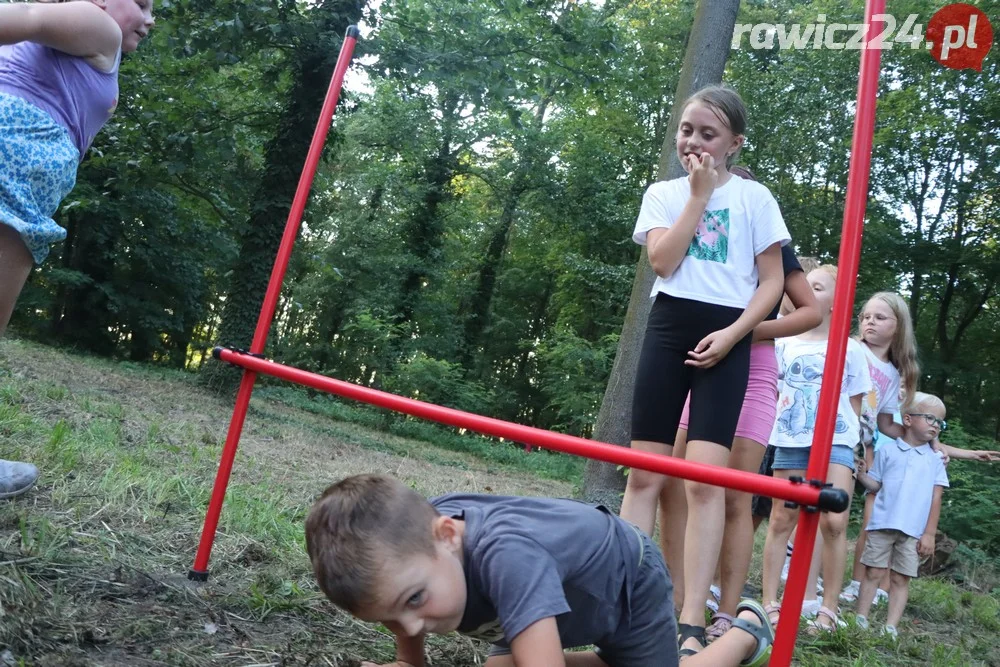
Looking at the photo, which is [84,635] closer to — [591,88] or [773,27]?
[591,88]

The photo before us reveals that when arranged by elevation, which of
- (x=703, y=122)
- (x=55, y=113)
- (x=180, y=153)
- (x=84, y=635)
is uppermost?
(x=180, y=153)

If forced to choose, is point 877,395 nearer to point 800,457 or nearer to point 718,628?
point 800,457

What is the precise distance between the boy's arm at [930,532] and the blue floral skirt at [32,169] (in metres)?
3.61

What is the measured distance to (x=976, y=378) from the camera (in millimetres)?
11664

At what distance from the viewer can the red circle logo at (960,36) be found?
1097 centimetres

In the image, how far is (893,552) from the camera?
11.6ft

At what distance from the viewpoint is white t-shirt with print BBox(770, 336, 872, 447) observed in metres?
3.07

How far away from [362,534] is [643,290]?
3725 mm

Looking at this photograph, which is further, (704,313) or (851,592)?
(851,592)

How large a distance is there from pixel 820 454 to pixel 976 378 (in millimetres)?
12149

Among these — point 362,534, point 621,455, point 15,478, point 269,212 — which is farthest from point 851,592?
point 269,212

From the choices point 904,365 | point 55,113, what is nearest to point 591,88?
point 904,365

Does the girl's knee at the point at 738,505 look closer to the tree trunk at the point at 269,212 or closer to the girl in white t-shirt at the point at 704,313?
the girl in white t-shirt at the point at 704,313

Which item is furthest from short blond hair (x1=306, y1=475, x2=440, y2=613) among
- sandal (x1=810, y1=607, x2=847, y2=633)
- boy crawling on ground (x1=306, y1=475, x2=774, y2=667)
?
sandal (x1=810, y1=607, x2=847, y2=633)
